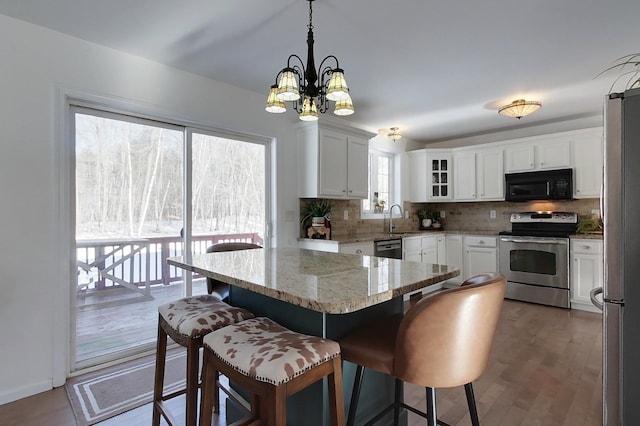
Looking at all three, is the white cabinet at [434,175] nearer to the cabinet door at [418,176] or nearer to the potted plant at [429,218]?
the cabinet door at [418,176]

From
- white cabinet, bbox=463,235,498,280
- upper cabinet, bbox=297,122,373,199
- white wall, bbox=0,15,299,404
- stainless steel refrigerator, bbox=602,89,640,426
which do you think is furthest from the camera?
white cabinet, bbox=463,235,498,280

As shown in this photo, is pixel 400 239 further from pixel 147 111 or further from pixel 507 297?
pixel 147 111

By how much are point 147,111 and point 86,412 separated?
2.20 metres

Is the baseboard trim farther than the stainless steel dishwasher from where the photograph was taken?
No

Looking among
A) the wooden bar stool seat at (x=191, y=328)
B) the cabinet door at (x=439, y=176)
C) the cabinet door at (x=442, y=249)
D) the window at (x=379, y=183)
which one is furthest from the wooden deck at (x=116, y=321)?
the cabinet door at (x=439, y=176)

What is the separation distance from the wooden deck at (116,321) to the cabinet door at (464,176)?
4356mm

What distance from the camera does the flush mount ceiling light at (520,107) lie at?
3680mm

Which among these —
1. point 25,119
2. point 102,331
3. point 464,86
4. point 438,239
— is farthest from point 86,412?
point 438,239

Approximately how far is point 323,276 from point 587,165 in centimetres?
447

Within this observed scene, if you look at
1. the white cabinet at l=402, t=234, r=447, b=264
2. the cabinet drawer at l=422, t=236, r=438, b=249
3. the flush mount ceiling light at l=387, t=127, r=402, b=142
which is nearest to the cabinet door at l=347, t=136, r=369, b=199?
the flush mount ceiling light at l=387, t=127, r=402, b=142

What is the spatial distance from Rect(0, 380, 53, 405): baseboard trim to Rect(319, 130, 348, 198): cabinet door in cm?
279

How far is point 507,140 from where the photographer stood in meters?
4.91

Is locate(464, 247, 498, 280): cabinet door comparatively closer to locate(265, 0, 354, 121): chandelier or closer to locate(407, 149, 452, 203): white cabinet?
locate(407, 149, 452, 203): white cabinet

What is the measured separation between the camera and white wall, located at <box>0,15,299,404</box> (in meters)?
2.16
